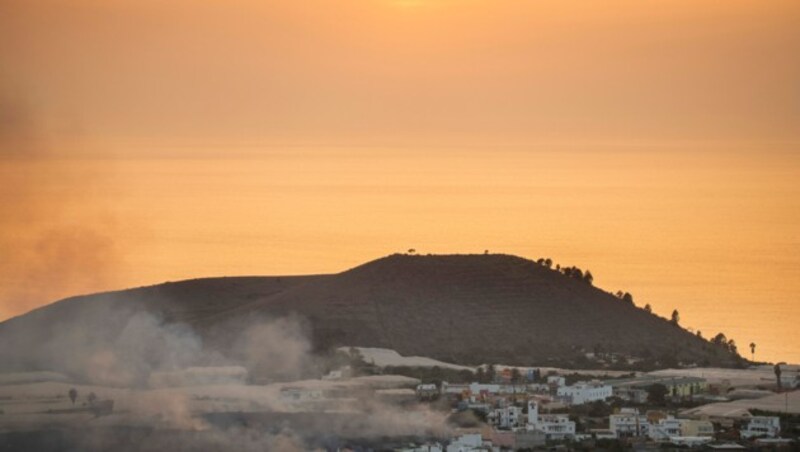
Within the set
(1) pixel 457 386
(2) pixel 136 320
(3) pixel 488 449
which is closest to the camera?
(3) pixel 488 449

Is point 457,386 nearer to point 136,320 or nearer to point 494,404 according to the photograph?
point 494,404

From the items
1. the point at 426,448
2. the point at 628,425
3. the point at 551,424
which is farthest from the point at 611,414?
the point at 426,448

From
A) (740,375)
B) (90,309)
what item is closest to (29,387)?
(90,309)

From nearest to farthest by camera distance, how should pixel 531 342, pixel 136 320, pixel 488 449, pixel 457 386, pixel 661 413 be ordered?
pixel 488 449 < pixel 661 413 < pixel 457 386 < pixel 136 320 < pixel 531 342

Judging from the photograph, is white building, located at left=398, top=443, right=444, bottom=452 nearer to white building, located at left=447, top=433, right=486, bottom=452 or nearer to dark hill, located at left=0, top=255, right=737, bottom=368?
white building, located at left=447, top=433, right=486, bottom=452

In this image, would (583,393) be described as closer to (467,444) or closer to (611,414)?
(611,414)

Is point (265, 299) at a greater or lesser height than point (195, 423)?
greater

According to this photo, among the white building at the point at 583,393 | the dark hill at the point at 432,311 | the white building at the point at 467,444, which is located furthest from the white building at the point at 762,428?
the dark hill at the point at 432,311
